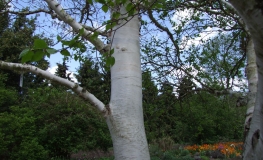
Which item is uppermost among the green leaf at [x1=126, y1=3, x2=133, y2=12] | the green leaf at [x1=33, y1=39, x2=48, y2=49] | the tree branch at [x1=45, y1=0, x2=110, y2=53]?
the tree branch at [x1=45, y1=0, x2=110, y2=53]

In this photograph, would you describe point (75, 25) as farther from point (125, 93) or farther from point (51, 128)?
point (51, 128)

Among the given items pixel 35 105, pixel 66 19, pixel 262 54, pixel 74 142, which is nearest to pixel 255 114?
pixel 262 54

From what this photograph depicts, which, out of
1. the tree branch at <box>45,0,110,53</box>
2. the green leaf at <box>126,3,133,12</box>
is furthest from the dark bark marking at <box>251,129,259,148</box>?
the tree branch at <box>45,0,110,53</box>

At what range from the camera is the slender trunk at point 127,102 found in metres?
1.92

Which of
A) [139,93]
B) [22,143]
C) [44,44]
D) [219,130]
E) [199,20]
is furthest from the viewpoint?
[219,130]

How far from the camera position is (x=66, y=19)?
277cm

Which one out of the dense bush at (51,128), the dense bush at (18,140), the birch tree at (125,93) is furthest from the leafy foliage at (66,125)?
the birch tree at (125,93)

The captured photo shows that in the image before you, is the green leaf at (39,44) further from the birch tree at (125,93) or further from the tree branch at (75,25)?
the tree branch at (75,25)

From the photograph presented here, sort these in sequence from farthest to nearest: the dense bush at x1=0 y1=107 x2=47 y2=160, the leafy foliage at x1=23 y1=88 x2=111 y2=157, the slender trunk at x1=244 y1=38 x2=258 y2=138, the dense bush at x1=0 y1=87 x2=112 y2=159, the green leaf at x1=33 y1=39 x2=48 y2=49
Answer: the leafy foliage at x1=23 y1=88 x2=111 y2=157 → the dense bush at x1=0 y1=87 x2=112 y2=159 → the dense bush at x1=0 y1=107 x2=47 y2=160 → the slender trunk at x1=244 y1=38 x2=258 y2=138 → the green leaf at x1=33 y1=39 x2=48 y2=49

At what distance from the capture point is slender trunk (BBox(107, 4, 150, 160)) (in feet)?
6.31

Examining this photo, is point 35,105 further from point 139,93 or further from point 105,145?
point 139,93

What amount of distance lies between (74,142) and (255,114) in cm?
983

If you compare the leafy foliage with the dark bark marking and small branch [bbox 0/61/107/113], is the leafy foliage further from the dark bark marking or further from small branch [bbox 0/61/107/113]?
the dark bark marking

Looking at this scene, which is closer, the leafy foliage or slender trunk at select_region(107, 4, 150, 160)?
slender trunk at select_region(107, 4, 150, 160)
